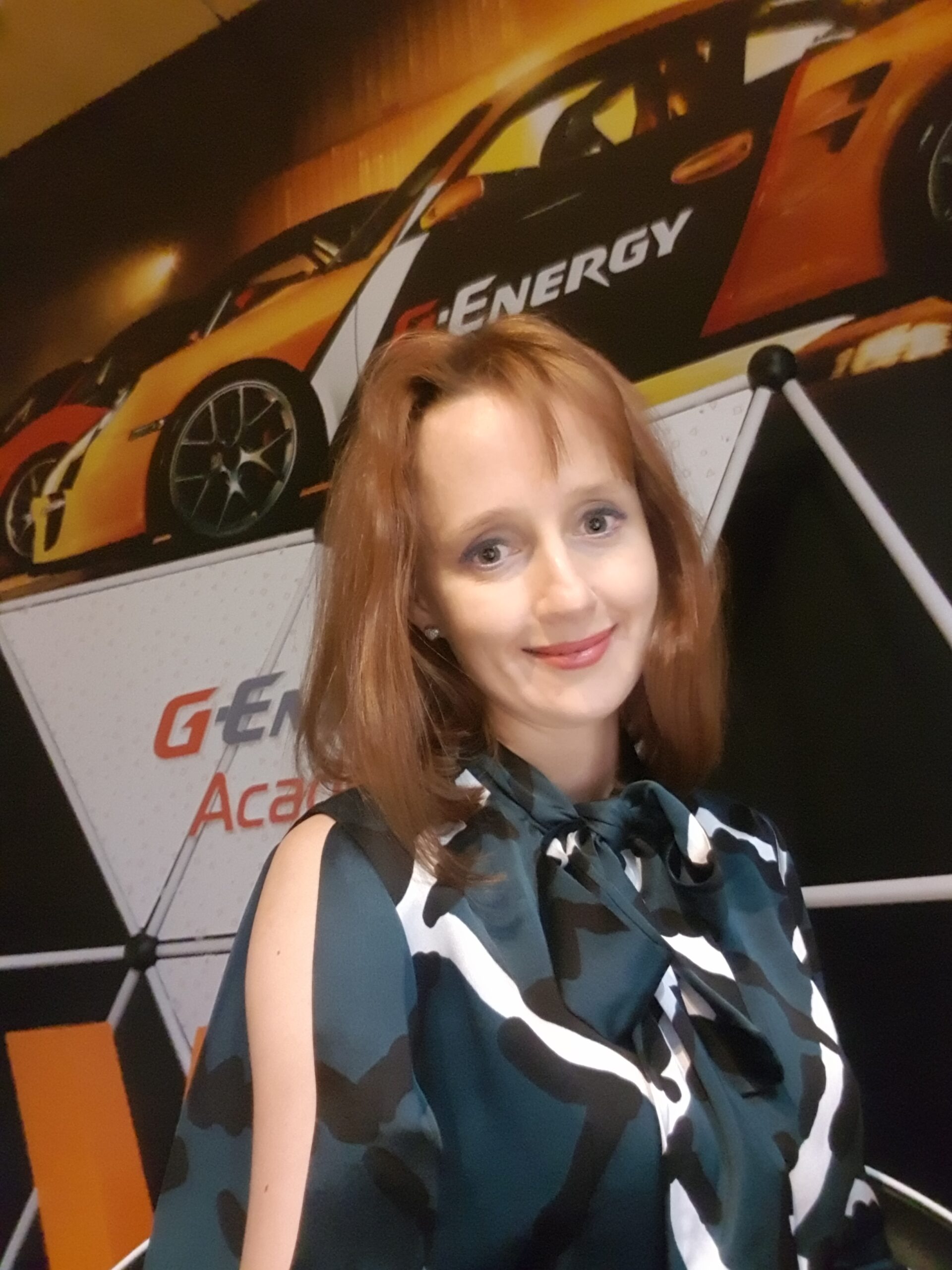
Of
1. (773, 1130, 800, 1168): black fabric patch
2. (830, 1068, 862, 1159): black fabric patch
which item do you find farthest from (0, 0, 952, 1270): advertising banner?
(773, 1130, 800, 1168): black fabric patch

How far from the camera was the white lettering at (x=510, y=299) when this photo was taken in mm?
1395

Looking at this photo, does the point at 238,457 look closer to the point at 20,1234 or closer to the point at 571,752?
the point at 571,752

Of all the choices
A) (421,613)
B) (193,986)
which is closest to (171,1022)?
(193,986)

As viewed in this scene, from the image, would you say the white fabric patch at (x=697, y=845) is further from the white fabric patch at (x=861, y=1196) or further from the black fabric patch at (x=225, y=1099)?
the black fabric patch at (x=225, y=1099)

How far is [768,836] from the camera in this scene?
45.3 inches

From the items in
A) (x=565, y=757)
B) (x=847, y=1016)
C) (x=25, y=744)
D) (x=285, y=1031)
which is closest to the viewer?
(x=285, y=1031)

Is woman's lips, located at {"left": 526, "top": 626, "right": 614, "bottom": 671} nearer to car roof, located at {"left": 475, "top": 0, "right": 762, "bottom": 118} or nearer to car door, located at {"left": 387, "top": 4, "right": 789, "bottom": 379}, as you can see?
car door, located at {"left": 387, "top": 4, "right": 789, "bottom": 379}

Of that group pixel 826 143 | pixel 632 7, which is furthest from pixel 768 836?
pixel 632 7

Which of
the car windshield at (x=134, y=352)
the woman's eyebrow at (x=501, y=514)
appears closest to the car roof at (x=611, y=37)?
the car windshield at (x=134, y=352)

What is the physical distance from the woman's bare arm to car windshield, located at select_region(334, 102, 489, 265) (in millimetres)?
1112

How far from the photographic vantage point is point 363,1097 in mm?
757

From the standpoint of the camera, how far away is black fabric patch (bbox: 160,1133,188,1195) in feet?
2.88

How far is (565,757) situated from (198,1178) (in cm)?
58

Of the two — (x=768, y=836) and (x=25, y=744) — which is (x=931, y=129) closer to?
(x=768, y=836)
